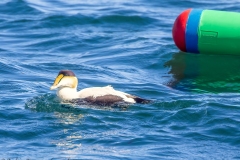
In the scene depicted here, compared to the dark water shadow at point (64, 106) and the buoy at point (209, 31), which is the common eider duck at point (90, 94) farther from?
the buoy at point (209, 31)

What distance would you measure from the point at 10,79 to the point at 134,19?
20.6 ft

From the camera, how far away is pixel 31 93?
37.4ft

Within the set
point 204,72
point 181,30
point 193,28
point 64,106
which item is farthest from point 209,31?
point 64,106

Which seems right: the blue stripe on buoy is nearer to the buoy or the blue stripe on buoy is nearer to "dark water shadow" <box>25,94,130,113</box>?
the buoy

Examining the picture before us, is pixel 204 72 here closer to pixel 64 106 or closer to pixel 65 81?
pixel 65 81

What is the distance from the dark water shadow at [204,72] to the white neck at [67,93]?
235 cm

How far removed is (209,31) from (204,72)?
0.82 m

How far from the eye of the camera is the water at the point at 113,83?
29.0ft

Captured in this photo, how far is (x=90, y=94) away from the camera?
33.6ft

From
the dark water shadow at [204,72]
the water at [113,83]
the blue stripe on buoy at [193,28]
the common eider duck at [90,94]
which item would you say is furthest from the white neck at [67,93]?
the blue stripe on buoy at [193,28]

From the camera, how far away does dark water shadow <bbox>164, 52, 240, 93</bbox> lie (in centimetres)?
1227

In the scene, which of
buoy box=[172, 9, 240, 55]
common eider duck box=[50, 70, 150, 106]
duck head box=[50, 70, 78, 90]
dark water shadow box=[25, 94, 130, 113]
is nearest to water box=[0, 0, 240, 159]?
dark water shadow box=[25, 94, 130, 113]

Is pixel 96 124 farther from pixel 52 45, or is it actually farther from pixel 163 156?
pixel 52 45

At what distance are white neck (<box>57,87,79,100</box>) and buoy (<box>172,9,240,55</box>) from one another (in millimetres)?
3619
